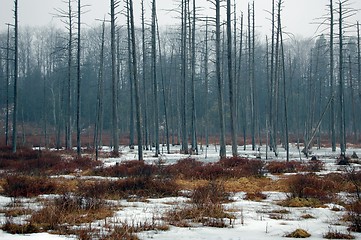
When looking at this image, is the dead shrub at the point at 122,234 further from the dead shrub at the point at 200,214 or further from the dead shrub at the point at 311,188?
the dead shrub at the point at 311,188

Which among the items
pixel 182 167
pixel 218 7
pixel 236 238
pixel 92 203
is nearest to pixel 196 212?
pixel 236 238

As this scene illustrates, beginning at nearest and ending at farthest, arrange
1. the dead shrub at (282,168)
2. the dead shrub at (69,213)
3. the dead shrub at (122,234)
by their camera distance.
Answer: the dead shrub at (122,234) → the dead shrub at (69,213) → the dead shrub at (282,168)

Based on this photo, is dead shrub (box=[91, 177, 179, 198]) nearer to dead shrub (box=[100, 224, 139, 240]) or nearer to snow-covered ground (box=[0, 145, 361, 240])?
snow-covered ground (box=[0, 145, 361, 240])

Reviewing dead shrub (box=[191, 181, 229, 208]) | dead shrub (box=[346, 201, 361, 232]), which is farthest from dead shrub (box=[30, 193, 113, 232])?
dead shrub (box=[346, 201, 361, 232])

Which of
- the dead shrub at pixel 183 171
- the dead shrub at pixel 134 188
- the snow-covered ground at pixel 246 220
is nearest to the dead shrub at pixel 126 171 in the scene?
the dead shrub at pixel 183 171

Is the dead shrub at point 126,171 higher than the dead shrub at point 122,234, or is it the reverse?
the dead shrub at point 126,171

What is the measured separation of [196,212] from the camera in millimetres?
7457

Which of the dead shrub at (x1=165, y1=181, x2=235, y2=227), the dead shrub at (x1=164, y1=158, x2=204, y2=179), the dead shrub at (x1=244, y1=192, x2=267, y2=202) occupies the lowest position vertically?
the dead shrub at (x1=244, y1=192, x2=267, y2=202)

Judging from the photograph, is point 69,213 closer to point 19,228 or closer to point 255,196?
point 19,228

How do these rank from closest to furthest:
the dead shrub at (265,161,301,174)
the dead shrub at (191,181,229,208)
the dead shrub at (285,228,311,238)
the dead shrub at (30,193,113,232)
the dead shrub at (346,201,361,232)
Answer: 1. the dead shrub at (285,228,311,238)
2. the dead shrub at (346,201,361,232)
3. the dead shrub at (30,193,113,232)
4. the dead shrub at (191,181,229,208)
5. the dead shrub at (265,161,301,174)

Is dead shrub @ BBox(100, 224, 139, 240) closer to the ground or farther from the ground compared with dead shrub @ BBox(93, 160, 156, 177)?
closer to the ground

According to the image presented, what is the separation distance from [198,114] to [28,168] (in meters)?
46.6

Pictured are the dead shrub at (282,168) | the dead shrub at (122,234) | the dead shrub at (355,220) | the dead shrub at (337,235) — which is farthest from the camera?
the dead shrub at (282,168)

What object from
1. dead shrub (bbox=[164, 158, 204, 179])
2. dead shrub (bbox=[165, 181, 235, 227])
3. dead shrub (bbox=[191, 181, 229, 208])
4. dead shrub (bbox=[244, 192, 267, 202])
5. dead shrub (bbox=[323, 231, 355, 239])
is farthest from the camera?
dead shrub (bbox=[164, 158, 204, 179])
